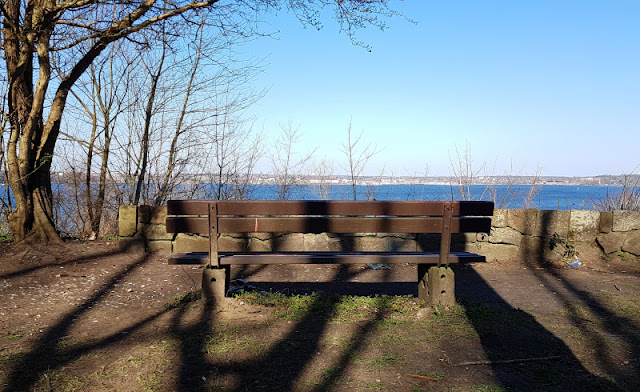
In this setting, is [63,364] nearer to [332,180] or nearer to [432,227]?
[432,227]

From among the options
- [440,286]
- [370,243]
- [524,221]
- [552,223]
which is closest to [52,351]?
[440,286]

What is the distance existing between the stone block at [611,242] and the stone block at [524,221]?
923 mm

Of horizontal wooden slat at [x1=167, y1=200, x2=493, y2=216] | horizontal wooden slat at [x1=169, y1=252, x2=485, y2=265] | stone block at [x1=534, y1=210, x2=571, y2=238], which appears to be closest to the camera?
horizontal wooden slat at [x1=167, y1=200, x2=493, y2=216]

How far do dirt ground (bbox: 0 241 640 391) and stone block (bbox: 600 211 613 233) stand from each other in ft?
4.93

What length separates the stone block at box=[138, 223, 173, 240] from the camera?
6.82 meters

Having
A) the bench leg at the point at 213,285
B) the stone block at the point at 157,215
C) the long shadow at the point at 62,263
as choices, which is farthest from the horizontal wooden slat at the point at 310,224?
the stone block at the point at 157,215

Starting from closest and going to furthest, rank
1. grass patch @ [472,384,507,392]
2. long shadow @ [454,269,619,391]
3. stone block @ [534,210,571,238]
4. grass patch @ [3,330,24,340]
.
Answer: grass patch @ [472,384,507,392], long shadow @ [454,269,619,391], grass patch @ [3,330,24,340], stone block @ [534,210,571,238]

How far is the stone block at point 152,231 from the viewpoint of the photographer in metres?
6.82

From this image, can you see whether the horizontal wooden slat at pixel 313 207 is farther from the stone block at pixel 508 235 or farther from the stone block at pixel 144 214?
the stone block at pixel 508 235

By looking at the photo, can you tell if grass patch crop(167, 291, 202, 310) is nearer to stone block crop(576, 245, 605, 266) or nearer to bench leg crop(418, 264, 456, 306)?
bench leg crop(418, 264, 456, 306)

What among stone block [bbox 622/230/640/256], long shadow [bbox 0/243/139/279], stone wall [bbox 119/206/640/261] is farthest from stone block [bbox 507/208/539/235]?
long shadow [bbox 0/243/139/279]

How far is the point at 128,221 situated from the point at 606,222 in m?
6.82

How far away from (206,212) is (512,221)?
4914mm

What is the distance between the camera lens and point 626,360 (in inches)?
121
